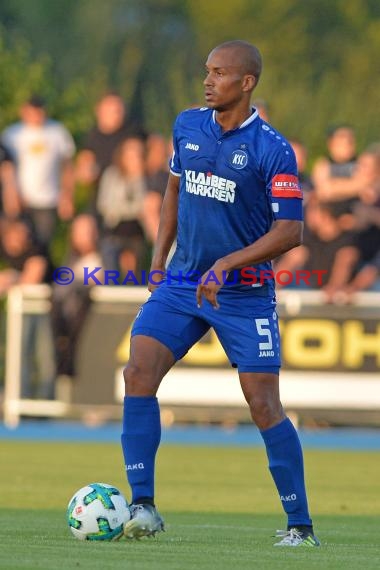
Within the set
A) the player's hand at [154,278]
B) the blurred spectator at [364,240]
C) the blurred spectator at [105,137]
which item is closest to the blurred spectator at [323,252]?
the blurred spectator at [364,240]

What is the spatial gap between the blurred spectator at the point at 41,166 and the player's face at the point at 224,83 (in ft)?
37.0

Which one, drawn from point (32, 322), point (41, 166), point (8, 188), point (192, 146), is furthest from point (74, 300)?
point (192, 146)

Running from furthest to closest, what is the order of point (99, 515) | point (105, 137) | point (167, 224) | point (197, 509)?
point (105, 137), point (197, 509), point (167, 224), point (99, 515)

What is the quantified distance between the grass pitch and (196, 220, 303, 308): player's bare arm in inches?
53.4

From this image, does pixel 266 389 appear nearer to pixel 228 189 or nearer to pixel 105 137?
pixel 228 189

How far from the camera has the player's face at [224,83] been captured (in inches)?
388

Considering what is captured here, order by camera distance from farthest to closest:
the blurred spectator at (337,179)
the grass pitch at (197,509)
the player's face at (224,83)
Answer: the blurred spectator at (337,179), the player's face at (224,83), the grass pitch at (197,509)

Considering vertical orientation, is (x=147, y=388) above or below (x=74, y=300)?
below

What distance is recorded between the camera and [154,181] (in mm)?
20469

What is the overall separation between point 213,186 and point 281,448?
1467 millimetres

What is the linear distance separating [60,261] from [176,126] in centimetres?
1492

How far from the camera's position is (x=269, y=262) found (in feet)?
32.4

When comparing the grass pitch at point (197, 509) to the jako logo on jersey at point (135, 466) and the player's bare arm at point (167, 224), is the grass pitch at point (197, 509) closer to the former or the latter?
the jako logo on jersey at point (135, 466)


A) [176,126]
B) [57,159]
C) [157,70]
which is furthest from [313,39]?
[176,126]
